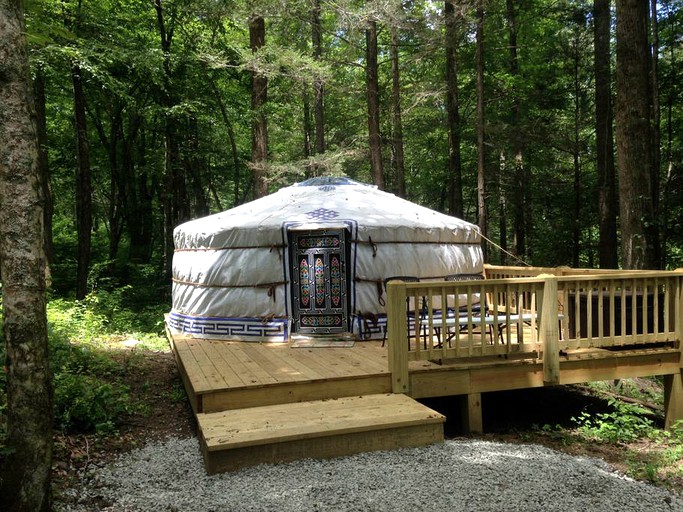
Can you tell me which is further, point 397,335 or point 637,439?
point 637,439

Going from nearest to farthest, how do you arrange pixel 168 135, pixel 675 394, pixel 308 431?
pixel 308 431 < pixel 675 394 < pixel 168 135

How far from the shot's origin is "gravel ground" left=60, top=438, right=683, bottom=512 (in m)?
2.56

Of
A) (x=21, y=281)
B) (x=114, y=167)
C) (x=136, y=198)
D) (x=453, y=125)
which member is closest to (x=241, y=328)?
(x=21, y=281)

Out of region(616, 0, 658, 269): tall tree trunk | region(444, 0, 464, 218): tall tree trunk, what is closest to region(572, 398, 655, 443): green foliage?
region(616, 0, 658, 269): tall tree trunk

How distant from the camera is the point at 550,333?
14.2 ft

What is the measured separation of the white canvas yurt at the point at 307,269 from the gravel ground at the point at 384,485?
9.27 ft

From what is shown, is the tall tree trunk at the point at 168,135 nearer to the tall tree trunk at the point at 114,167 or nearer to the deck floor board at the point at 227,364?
the tall tree trunk at the point at 114,167

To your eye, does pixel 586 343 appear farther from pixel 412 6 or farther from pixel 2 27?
pixel 412 6

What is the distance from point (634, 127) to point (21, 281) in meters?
6.46

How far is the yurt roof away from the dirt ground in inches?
70.7

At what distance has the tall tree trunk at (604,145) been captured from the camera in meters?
9.73

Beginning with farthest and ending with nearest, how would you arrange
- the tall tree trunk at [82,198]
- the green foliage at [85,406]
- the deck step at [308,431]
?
the tall tree trunk at [82,198] < the green foliage at [85,406] < the deck step at [308,431]

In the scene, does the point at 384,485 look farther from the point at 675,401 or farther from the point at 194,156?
the point at 194,156

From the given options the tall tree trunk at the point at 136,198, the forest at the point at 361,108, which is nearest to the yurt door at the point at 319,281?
the forest at the point at 361,108
